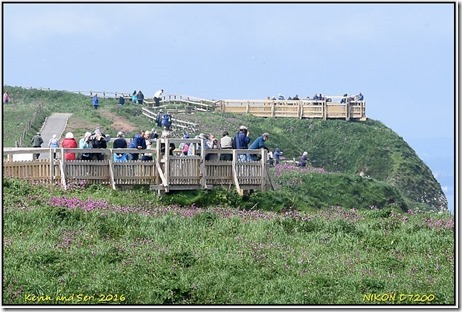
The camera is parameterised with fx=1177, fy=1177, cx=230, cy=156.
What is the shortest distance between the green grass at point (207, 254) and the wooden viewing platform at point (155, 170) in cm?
177

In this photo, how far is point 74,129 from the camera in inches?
2502

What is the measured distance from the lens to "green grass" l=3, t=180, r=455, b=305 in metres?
23.2

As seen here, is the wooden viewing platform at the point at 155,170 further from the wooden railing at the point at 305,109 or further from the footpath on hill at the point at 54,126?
the wooden railing at the point at 305,109

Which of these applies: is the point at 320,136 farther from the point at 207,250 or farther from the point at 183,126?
the point at 207,250

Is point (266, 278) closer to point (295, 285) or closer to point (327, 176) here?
point (295, 285)

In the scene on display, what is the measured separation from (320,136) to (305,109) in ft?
15.1

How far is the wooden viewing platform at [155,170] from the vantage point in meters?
34.9

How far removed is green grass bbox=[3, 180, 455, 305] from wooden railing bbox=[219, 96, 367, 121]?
151 ft

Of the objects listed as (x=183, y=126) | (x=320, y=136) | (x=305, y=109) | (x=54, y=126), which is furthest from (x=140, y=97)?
(x=54, y=126)

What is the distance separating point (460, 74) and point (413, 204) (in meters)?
38.9

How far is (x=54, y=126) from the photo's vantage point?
2566 inches

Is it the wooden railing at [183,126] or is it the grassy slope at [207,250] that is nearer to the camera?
the grassy slope at [207,250]

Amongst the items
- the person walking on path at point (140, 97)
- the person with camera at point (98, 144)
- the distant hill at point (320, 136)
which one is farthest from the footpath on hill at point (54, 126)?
A: the person with camera at point (98, 144)

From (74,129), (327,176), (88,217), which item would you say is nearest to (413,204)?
(327,176)
